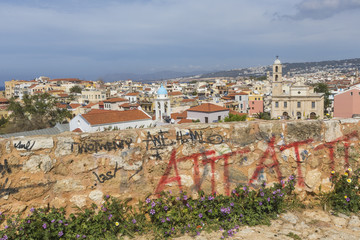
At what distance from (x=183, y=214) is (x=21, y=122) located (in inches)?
1606

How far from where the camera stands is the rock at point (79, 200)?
353 centimetres

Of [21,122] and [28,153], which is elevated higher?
[28,153]

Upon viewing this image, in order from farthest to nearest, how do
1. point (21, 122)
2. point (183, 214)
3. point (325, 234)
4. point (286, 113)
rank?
point (286, 113) < point (21, 122) < point (183, 214) < point (325, 234)

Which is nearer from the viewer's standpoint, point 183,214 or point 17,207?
point 17,207

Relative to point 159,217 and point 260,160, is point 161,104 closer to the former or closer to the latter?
point 260,160

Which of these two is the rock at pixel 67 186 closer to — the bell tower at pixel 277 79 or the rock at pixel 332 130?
the rock at pixel 332 130

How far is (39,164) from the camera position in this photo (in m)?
3.45

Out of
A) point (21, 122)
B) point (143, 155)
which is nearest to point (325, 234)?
point (143, 155)

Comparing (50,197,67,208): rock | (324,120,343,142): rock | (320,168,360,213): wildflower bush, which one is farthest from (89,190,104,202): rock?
(324,120,343,142): rock

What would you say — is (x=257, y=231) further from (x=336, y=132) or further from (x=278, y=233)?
(x=336, y=132)

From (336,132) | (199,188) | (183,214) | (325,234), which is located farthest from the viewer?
(336,132)

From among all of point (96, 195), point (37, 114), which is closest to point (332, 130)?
point (96, 195)

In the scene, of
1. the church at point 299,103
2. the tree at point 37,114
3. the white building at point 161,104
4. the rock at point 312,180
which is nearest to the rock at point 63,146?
the rock at point 312,180

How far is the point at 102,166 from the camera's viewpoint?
3.63 metres
